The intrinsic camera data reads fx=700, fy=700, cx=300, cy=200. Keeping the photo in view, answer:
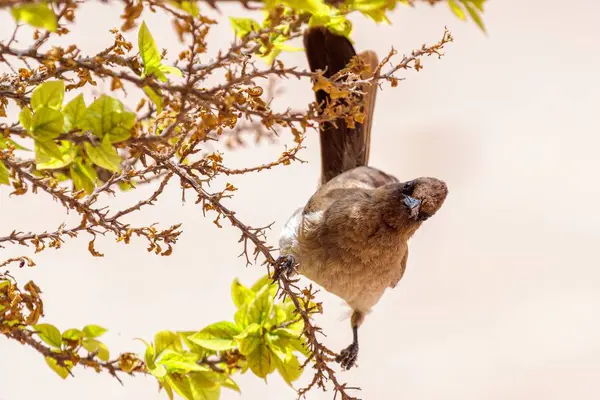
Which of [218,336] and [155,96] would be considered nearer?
[155,96]

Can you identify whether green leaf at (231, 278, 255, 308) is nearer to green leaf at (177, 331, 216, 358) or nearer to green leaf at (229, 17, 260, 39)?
green leaf at (177, 331, 216, 358)

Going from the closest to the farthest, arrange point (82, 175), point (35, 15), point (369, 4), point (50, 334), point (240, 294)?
point (35, 15)
point (369, 4)
point (82, 175)
point (50, 334)
point (240, 294)

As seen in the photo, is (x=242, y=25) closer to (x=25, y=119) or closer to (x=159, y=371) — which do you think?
(x=25, y=119)

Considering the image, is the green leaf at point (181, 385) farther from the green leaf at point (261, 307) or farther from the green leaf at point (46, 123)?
the green leaf at point (46, 123)

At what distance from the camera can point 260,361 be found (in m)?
0.91

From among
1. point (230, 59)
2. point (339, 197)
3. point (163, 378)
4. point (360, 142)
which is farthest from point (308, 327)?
point (360, 142)

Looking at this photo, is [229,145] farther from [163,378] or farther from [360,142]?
[360,142]

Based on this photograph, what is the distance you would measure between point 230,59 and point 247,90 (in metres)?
0.09

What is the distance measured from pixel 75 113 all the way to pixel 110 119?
4cm

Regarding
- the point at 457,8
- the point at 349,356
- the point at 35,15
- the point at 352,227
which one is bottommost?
the point at 35,15

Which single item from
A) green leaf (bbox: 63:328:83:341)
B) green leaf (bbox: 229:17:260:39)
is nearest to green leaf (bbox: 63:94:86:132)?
green leaf (bbox: 229:17:260:39)

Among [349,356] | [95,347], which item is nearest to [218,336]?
[95,347]

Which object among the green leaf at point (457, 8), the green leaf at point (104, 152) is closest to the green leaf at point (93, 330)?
the green leaf at point (104, 152)

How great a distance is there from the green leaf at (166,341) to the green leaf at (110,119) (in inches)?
14.6
